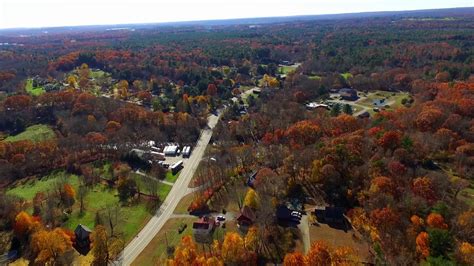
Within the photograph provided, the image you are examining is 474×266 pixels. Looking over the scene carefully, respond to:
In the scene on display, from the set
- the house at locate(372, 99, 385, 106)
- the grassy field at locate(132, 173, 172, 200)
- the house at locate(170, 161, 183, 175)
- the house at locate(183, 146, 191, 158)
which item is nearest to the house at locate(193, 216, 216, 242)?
the grassy field at locate(132, 173, 172, 200)

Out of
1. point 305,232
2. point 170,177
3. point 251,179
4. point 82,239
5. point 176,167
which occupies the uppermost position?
point 251,179

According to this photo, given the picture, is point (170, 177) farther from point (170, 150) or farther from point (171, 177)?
point (170, 150)

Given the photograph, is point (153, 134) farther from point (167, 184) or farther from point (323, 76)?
point (323, 76)

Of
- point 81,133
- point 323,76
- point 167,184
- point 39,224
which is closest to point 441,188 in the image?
point 167,184

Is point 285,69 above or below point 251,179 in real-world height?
below

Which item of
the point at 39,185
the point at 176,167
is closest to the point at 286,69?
the point at 176,167

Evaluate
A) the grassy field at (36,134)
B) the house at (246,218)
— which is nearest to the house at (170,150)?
the house at (246,218)

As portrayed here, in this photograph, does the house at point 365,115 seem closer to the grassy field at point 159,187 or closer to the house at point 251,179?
the house at point 251,179
